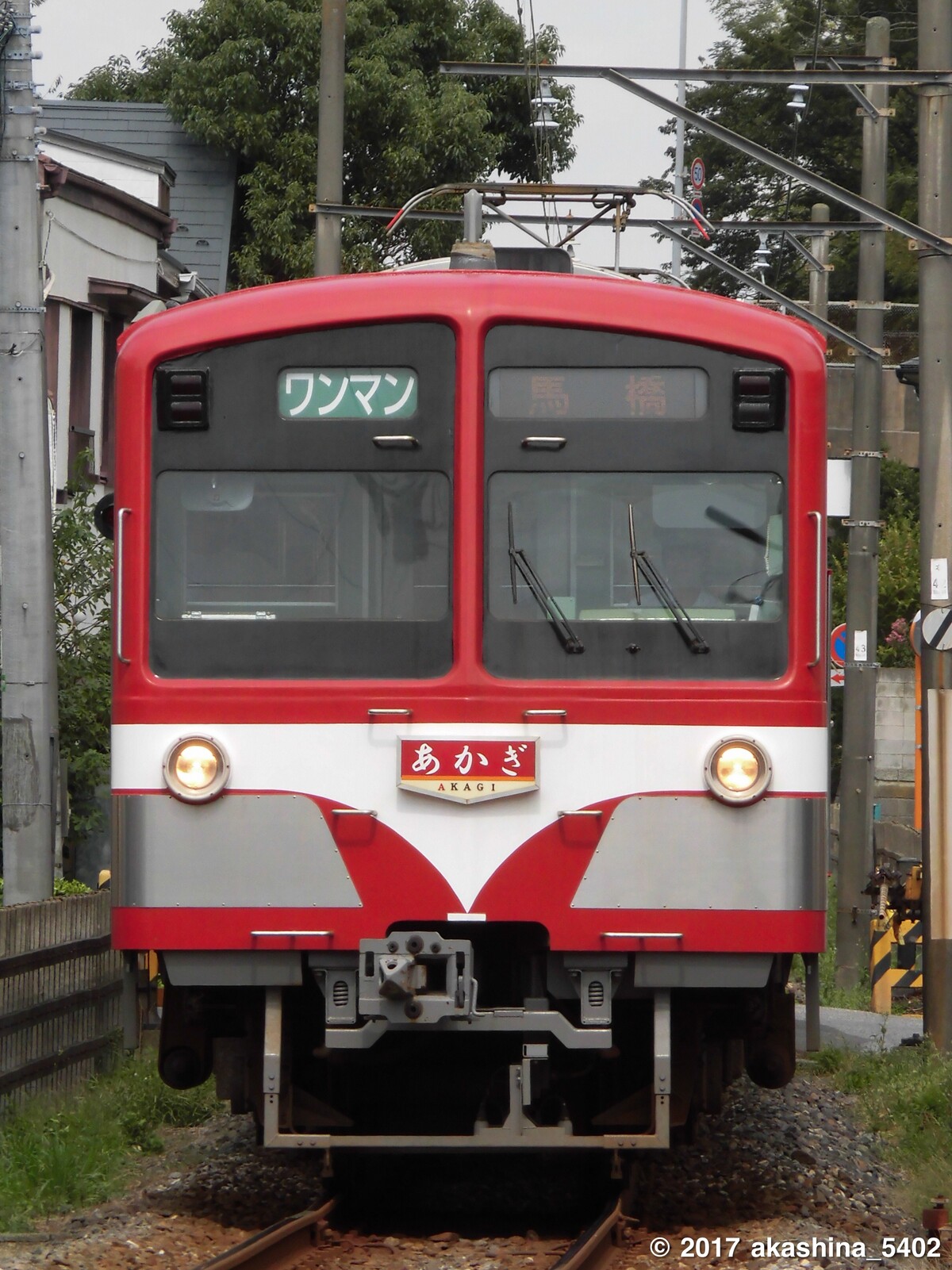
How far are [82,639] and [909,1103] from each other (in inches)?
311

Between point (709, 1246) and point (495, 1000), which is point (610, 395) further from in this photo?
point (709, 1246)

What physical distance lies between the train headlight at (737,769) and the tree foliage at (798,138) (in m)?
37.5

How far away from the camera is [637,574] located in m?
6.52

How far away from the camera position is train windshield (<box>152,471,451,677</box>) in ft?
21.4

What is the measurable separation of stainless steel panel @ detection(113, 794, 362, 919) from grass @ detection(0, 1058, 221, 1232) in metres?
1.34

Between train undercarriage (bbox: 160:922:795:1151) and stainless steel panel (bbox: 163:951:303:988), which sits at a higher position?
stainless steel panel (bbox: 163:951:303:988)

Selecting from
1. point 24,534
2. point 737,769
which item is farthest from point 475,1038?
point 24,534

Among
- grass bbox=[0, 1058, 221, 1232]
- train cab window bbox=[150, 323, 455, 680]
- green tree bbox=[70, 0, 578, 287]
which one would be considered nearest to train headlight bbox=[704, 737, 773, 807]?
train cab window bbox=[150, 323, 455, 680]

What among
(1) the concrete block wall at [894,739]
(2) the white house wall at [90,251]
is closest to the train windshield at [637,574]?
(2) the white house wall at [90,251]

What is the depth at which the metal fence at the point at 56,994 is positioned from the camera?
820 centimetres

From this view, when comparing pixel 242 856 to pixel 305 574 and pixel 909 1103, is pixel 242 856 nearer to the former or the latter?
pixel 305 574

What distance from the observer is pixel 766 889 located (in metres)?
6.40

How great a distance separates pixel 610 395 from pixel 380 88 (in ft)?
76.3

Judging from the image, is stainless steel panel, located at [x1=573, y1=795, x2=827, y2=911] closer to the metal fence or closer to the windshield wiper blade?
the windshield wiper blade
